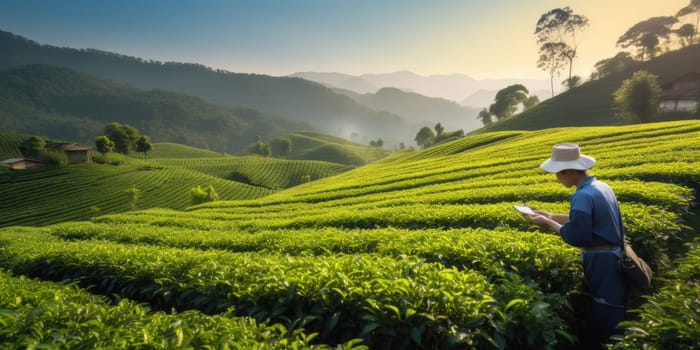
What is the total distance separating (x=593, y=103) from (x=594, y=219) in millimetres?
90979

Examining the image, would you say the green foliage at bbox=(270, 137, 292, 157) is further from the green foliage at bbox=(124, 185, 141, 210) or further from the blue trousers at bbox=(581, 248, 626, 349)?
the blue trousers at bbox=(581, 248, 626, 349)

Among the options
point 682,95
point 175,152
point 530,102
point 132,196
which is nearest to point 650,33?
point 530,102

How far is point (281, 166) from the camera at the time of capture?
10956 cm

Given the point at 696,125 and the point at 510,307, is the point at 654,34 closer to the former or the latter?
the point at 696,125

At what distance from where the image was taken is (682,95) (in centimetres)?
5556

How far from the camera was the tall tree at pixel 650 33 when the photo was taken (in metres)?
95.0

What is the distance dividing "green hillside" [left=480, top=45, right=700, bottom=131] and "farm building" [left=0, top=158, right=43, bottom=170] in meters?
116

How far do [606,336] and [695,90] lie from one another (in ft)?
262

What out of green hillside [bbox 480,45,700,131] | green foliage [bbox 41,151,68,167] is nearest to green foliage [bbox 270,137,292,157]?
green foliage [bbox 41,151,68,167]

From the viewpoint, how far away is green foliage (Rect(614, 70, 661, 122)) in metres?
49.3

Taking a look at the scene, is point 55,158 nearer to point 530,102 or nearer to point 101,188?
point 101,188

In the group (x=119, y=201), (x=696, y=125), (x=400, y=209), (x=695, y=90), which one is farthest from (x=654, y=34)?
(x=119, y=201)

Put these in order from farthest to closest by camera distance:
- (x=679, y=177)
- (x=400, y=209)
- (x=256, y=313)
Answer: (x=400, y=209), (x=679, y=177), (x=256, y=313)

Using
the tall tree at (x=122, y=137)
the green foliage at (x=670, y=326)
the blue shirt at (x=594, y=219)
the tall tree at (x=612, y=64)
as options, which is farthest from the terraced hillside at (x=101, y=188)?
the tall tree at (x=612, y=64)
